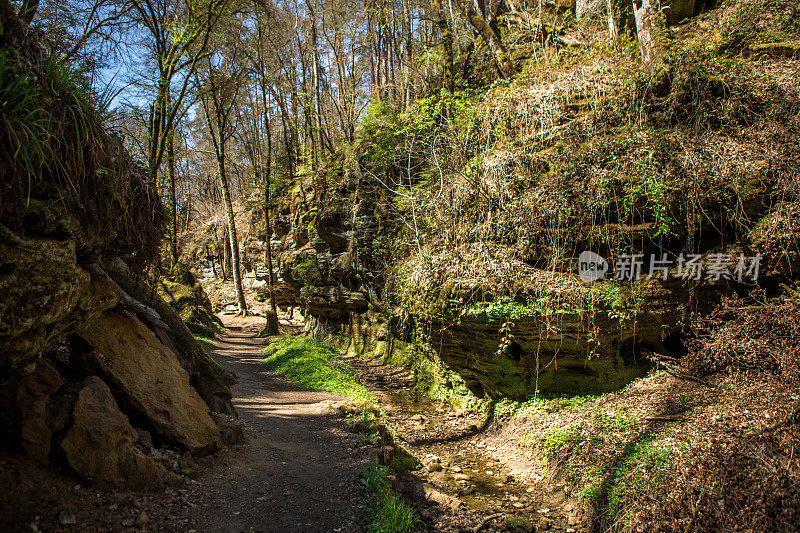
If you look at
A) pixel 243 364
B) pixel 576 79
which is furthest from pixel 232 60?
pixel 576 79

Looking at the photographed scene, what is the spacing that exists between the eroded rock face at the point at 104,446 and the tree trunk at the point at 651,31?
10807 mm

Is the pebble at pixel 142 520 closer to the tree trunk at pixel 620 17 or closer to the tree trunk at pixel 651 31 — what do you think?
the tree trunk at pixel 651 31

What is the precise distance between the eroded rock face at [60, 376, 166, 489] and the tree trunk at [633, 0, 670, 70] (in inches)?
425

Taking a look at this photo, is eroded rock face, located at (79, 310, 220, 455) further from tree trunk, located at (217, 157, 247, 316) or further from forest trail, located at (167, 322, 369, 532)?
tree trunk, located at (217, 157, 247, 316)

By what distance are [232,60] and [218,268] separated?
2087 centimetres

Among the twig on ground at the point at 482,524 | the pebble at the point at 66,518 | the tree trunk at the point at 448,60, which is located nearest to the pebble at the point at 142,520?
the pebble at the point at 66,518

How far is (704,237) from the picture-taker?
6477 millimetres

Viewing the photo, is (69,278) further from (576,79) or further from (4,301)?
(576,79)

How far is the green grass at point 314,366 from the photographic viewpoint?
9.60m

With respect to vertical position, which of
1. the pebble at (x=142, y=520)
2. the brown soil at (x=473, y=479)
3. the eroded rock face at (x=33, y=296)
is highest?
the eroded rock face at (x=33, y=296)

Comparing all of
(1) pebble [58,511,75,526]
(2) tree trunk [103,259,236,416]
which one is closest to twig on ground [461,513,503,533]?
(2) tree trunk [103,259,236,416]

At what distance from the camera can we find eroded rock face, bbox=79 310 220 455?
388 centimetres

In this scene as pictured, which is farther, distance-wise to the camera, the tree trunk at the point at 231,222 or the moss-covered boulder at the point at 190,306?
the tree trunk at the point at 231,222

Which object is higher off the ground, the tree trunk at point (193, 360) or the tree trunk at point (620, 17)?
the tree trunk at point (620, 17)
